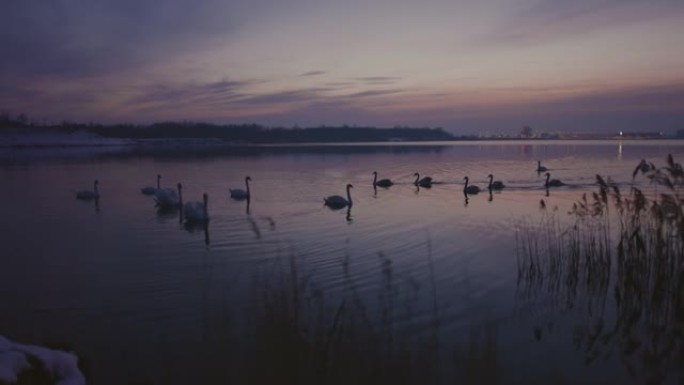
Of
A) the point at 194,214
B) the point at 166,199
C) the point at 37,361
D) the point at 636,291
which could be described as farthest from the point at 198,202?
the point at 37,361

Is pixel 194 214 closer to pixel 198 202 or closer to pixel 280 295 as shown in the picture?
pixel 198 202

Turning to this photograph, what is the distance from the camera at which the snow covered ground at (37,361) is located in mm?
4102

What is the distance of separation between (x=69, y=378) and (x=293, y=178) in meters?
29.7

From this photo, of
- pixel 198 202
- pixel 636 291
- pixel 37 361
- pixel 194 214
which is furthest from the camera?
pixel 198 202

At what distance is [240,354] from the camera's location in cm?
621

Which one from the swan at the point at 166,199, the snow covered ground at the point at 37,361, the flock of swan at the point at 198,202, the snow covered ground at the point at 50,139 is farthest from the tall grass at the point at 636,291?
the snow covered ground at the point at 50,139

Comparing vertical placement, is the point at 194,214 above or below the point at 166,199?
below

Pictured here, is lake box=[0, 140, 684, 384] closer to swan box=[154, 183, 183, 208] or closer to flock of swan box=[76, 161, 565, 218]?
flock of swan box=[76, 161, 565, 218]

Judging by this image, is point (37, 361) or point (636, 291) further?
point (636, 291)

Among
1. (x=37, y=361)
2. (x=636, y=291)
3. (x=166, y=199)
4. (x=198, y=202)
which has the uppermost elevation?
(x=37, y=361)

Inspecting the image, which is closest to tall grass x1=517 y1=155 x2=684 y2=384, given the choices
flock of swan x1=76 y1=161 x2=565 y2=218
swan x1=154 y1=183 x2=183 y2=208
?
flock of swan x1=76 y1=161 x2=565 y2=218

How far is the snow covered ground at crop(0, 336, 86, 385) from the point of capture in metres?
4.10

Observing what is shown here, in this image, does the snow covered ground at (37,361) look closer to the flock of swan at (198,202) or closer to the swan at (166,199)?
the flock of swan at (198,202)

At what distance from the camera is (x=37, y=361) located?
4.44 meters
